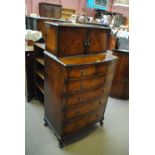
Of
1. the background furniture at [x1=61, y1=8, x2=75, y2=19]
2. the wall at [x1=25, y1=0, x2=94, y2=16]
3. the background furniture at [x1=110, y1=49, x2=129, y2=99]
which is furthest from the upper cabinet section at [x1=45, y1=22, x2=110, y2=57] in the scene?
the background furniture at [x1=61, y1=8, x2=75, y2=19]

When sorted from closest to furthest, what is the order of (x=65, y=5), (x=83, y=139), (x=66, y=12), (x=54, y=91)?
(x=54, y=91)
(x=83, y=139)
(x=65, y=5)
(x=66, y=12)

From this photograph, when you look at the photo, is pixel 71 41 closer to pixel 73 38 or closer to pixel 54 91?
pixel 73 38

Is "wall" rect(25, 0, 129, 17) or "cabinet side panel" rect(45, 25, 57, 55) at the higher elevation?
"wall" rect(25, 0, 129, 17)

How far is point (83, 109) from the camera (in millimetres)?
1831

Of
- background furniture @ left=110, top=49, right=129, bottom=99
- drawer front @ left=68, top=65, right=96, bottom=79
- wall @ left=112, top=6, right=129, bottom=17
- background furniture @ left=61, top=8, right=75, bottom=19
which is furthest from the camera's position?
wall @ left=112, top=6, right=129, bottom=17

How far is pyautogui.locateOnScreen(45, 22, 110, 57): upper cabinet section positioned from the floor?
108 centimetres

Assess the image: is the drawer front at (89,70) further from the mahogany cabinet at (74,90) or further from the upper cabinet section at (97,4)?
the upper cabinet section at (97,4)

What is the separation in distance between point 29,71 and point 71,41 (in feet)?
3.83

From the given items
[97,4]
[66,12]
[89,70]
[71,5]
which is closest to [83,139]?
[89,70]

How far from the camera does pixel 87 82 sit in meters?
1.68

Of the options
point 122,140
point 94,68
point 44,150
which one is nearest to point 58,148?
point 44,150

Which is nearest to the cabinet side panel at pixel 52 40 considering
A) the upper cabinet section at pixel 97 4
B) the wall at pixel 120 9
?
the upper cabinet section at pixel 97 4

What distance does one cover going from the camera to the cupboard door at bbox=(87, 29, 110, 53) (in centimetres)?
179

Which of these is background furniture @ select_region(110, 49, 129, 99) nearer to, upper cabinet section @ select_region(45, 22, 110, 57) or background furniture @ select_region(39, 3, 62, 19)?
upper cabinet section @ select_region(45, 22, 110, 57)
